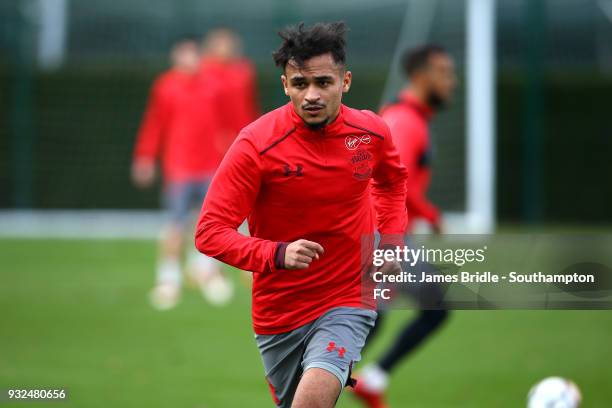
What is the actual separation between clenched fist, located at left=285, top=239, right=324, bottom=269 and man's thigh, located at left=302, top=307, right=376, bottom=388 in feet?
1.62

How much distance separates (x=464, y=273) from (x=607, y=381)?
122 inches

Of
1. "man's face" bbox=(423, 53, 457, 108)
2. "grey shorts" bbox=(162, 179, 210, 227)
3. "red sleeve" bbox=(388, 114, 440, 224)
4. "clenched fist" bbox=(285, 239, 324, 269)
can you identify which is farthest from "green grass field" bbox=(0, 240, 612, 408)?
"clenched fist" bbox=(285, 239, 324, 269)

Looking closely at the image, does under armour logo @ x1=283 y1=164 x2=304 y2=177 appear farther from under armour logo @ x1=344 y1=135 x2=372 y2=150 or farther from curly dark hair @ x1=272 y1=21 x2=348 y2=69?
curly dark hair @ x1=272 y1=21 x2=348 y2=69

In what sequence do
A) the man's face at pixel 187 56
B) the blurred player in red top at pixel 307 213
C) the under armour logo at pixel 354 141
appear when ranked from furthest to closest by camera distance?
the man's face at pixel 187 56 < the under armour logo at pixel 354 141 < the blurred player in red top at pixel 307 213

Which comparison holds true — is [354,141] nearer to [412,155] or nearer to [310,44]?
[310,44]

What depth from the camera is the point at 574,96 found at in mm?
16906

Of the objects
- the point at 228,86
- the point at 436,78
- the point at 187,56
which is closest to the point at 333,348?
the point at 436,78

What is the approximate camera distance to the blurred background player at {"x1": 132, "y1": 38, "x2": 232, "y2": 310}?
1091cm

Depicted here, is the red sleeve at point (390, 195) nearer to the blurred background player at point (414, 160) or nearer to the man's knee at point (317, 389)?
the man's knee at point (317, 389)

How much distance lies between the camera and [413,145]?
6566 millimetres

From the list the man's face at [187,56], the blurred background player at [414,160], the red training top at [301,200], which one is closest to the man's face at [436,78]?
the blurred background player at [414,160]

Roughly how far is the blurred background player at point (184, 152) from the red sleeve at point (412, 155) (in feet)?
14.8

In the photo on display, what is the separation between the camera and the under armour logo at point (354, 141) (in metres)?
4.58

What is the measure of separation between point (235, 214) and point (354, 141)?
0.64 metres
